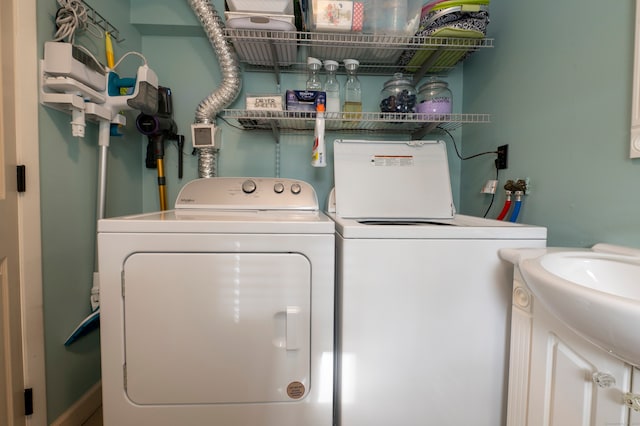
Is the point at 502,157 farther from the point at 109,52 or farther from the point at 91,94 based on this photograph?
the point at 109,52

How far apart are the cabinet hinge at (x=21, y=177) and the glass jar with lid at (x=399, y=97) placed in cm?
168

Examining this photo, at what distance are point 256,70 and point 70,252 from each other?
147 cm

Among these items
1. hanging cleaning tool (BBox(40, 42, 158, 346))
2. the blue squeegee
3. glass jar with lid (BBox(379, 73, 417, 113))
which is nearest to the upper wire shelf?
hanging cleaning tool (BBox(40, 42, 158, 346))

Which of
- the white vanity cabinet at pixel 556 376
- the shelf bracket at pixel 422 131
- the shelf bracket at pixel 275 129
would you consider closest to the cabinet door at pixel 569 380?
the white vanity cabinet at pixel 556 376

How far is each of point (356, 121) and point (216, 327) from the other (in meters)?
1.26

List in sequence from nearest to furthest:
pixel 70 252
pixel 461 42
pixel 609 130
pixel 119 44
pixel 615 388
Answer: pixel 615 388 → pixel 609 130 → pixel 70 252 → pixel 461 42 → pixel 119 44

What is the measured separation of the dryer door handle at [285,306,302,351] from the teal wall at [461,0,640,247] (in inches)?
42.6

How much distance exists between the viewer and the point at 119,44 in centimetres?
164

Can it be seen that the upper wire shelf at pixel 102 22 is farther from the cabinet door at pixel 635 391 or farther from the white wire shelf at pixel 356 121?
the cabinet door at pixel 635 391

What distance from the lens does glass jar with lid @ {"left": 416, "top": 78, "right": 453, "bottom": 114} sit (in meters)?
1.52

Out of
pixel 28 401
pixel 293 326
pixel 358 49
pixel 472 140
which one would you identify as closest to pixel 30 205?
pixel 28 401

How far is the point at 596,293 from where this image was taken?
0.52 m

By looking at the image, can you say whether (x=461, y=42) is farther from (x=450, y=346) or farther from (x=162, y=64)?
(x=162, y=64)

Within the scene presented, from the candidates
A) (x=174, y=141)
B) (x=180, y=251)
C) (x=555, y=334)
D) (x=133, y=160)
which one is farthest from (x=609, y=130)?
(x=133, y=160)
